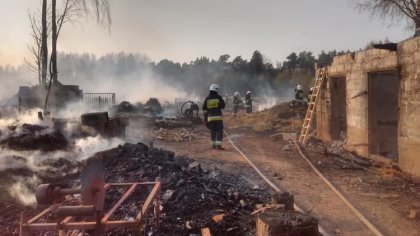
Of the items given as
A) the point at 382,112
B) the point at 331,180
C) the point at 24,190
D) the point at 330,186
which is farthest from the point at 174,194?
the point at 382,112

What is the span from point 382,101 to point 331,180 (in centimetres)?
417

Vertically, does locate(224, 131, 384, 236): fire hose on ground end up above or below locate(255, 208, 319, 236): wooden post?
below

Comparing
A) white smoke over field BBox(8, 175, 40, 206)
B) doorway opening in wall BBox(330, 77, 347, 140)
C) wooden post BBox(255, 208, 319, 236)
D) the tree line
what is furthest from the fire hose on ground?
the tree line

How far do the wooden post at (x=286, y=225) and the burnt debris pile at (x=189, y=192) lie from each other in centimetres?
139

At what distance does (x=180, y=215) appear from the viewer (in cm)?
616

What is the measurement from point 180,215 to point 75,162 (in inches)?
161

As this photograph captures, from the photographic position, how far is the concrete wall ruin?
9.21 m

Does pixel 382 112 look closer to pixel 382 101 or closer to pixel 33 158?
pixel 382 101

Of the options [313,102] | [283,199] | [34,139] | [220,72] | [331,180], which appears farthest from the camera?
[220,72]

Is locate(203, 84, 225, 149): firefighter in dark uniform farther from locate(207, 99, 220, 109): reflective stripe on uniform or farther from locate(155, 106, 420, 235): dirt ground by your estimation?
locate(155, 106, 420, 235): dirt ground

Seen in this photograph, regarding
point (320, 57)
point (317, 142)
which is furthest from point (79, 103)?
point (320, 57)

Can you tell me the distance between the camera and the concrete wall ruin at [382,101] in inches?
363

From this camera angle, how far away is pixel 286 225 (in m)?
4.07

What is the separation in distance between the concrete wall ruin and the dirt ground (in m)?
0.78
